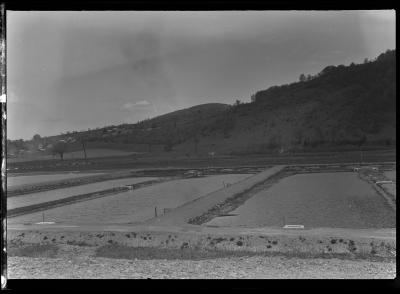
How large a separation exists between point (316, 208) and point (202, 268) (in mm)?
9233

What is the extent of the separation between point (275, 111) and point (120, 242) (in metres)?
78.8

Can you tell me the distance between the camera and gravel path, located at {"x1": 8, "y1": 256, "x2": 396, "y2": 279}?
7.30 meters

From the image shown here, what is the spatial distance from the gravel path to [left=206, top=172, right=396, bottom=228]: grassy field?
460cm

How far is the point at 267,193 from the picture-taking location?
21250mm

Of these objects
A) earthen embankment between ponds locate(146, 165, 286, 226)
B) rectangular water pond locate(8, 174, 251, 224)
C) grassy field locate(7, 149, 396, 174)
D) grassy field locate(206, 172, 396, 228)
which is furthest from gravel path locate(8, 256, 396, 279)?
grassy field locate(7, 149, 396, 174)

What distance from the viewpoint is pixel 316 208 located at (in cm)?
1628

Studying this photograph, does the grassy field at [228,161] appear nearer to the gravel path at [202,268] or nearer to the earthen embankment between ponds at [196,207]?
the earthen embankment between ponds at [196,207]

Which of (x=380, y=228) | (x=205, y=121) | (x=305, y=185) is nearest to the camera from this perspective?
(x=380, y=228)

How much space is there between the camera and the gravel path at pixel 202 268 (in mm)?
7305

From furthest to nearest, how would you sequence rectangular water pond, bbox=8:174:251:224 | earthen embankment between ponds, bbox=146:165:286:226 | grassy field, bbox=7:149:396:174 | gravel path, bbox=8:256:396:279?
1. grassy field, bbox=7:149:396:174
2. rectangular water pond, bbox=8:174:251:224
3. earthen embankment between ponds, bbox=146:165:286:226
4. gravel path, bbox=8:256:396:279

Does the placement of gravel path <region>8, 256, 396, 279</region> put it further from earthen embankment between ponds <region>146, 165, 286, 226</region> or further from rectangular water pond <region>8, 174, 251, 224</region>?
rectangular water pond <region>8, 174, 251, 224</region>

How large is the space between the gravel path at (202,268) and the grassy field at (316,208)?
4.60 meters
